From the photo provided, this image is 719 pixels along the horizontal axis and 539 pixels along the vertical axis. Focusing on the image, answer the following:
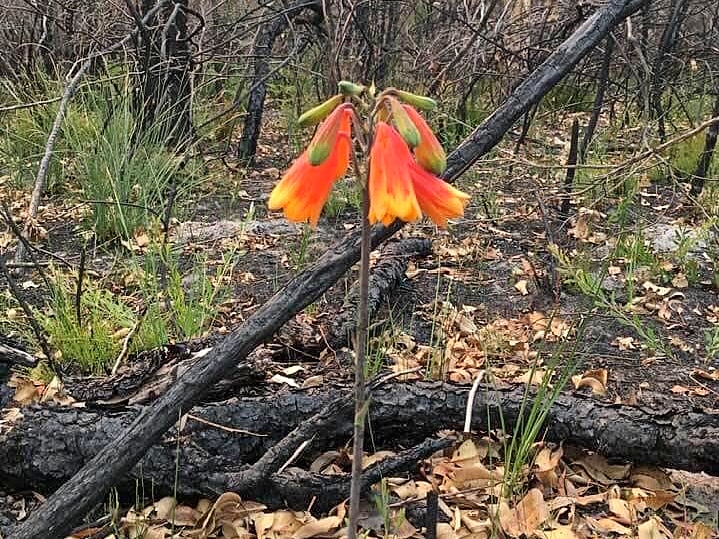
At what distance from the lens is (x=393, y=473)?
6.56 feet

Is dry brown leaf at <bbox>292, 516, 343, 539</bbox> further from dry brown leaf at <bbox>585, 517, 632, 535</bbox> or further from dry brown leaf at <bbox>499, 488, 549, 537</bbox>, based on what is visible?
dry brown leaf at <bbox>585, 517, 632, 535</bbox>

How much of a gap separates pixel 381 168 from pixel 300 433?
1.01 metres

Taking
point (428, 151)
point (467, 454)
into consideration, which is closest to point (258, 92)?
point (467, 454)

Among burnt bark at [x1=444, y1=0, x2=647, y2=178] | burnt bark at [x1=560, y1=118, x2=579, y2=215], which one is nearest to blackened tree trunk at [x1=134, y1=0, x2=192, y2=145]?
burnt bark at [x1=560, y1=118, x2=579, y2=215]

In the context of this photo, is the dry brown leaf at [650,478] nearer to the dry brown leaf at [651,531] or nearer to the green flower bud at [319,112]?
the dry brown leaf at [651,531]

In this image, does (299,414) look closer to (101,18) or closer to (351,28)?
(351,28)

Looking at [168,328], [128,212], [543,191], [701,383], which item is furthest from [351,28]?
[701,383]

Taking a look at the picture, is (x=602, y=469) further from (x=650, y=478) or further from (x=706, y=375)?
(x=706, y=375)

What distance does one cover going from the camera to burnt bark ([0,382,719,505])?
75.8 inches

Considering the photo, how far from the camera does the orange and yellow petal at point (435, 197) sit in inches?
47.2

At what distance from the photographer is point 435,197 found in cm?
120

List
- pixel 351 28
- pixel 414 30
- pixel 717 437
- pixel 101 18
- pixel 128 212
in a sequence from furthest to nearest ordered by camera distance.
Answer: pixel 414 30
pixel 101 18
pixel 351 28
pixel 128 212
pixel 717 437

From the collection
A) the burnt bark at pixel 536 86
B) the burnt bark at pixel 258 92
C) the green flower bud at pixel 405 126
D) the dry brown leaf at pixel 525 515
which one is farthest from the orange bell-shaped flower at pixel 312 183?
the burnt bark at pixel 258 92

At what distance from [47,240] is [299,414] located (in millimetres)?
2492
